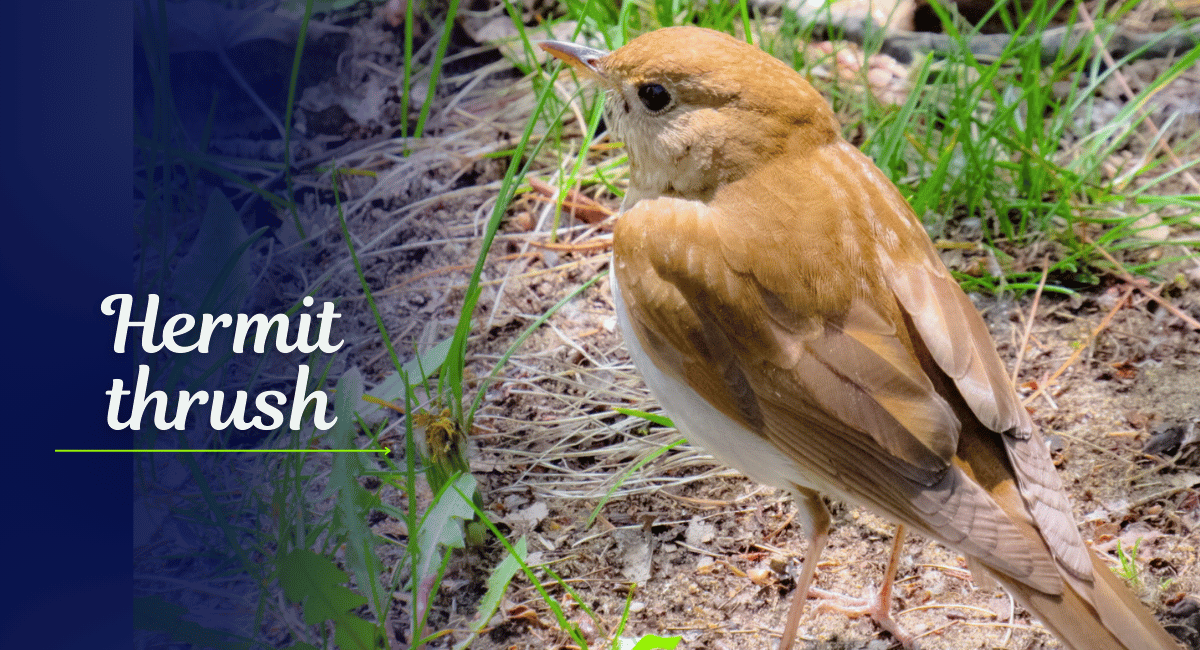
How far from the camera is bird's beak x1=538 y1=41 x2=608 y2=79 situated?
3.19 meters

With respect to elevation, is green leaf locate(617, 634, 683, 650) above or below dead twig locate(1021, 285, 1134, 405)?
below

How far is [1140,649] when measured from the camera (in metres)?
2.40

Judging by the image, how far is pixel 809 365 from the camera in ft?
8.75

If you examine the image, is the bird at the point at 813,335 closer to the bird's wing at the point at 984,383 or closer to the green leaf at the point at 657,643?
the bird's wing at the point at 984,383

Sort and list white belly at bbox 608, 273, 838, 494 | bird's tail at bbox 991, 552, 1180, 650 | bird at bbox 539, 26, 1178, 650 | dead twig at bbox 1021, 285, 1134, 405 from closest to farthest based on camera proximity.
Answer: bird's tail at bbox 991, 552, 1180, 650 < bird at bbox 539, 26, 1178, 650 < white belly at bbox 608, 273, 838, 494 < dead twig at bbox 1021, 285, 1134, 405

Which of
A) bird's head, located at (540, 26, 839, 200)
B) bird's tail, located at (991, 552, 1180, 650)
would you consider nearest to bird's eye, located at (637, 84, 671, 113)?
bird's head, located at (540, 26, 839, 200)

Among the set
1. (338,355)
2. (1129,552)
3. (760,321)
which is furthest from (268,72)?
(1129,552)

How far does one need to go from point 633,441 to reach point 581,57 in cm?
131

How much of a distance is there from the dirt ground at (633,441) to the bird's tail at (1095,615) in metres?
0.65

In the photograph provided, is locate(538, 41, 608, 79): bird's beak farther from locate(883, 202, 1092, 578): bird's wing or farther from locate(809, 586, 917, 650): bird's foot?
locate(809, 586, 917, 650): bird's foot

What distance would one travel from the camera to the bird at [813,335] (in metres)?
2.52

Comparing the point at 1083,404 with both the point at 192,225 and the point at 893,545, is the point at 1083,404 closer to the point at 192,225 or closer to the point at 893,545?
the point at 893,545

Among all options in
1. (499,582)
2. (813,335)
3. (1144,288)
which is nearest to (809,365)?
(813,335)

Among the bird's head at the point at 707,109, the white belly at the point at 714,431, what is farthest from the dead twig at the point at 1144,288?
the white belly at the point at 714,431
